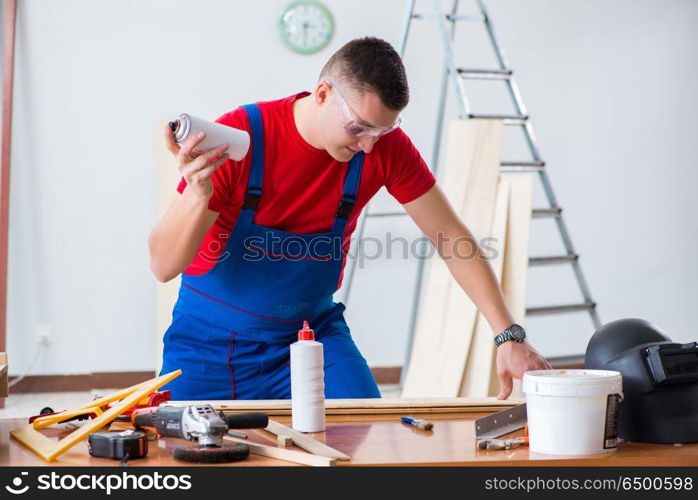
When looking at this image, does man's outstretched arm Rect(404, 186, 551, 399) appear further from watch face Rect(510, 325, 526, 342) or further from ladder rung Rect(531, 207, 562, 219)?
ladder rung Rect(531, 207, 562, 219)

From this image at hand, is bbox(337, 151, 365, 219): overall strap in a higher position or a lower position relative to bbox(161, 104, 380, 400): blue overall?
higher

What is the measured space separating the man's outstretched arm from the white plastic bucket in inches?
21.2

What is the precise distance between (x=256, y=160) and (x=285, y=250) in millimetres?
268

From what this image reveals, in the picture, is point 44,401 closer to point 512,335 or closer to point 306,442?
point 512,335

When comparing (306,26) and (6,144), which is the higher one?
(306,26)

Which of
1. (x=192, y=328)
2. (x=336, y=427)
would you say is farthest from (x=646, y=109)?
(x=336, y=427)

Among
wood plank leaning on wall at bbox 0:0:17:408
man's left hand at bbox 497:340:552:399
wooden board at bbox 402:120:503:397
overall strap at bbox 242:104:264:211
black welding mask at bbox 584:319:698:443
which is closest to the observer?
black welding mask at bbox 584:319:698:443

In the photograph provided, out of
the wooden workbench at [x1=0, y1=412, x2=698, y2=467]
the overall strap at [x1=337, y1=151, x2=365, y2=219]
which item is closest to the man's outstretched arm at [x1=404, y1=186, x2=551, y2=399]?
the overall strap at [x1=337, y1=151, x2=365, y2=219]

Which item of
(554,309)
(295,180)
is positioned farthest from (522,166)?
(295,180)

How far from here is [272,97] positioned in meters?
5.56

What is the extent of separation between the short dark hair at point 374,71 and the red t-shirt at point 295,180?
243mm

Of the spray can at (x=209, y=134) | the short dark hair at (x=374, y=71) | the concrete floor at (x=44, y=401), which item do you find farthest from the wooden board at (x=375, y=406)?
the concrete floor at (x=44, y=401)

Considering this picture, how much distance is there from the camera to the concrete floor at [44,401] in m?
4.78

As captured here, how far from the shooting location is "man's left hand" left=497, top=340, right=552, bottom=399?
2.02 m
